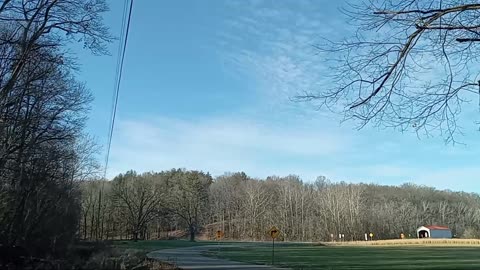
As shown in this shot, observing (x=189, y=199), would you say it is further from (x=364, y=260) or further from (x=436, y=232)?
(x=364, y=260)

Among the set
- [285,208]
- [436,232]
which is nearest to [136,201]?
[285,208]

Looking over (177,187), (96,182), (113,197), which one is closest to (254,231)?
(177,187)

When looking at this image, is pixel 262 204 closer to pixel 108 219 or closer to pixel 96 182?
pixel 108 219

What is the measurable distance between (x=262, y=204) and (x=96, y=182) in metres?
68.9

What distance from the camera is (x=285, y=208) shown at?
137 metres

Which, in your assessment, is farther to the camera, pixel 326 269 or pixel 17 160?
pixel 326 269

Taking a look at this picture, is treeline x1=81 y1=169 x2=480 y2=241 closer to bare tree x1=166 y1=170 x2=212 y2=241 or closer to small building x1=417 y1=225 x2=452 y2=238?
bare tree x1=166 y1=170 x2=212 y2=241

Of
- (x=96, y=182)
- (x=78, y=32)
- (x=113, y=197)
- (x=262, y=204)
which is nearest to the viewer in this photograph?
(x=78, y=32)

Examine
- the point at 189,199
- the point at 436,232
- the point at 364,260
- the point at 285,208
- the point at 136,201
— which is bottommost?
the point at 364,260

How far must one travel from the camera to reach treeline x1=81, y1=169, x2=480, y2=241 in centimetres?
12194

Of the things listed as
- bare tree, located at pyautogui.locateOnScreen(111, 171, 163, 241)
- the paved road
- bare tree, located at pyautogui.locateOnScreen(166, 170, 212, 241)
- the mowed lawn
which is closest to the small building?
bare tree, located at pyautogui.locateOnScreen(166, 170, 212, 241)

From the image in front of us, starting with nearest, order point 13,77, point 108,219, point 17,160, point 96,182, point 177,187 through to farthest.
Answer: point 13,77 < point 17,160 < point 96,182 < point 108,219 < point 177,187

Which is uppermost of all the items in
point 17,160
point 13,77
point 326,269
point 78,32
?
point 78,32

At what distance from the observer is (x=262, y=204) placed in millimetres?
137250
